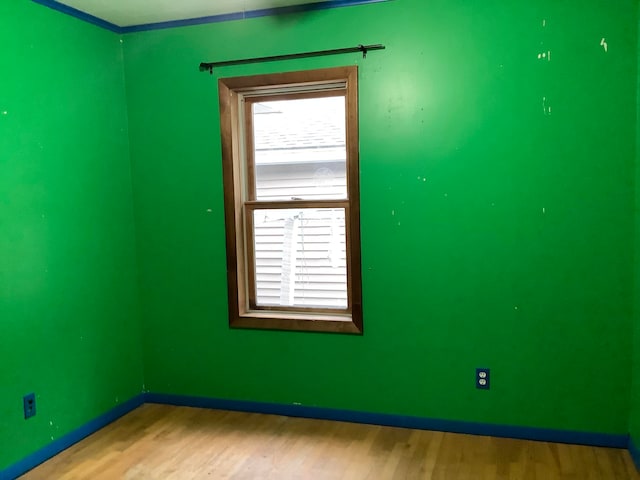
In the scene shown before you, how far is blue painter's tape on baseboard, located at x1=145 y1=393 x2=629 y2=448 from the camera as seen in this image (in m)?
3.00

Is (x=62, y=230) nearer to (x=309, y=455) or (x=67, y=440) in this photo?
(x=67, y=440)

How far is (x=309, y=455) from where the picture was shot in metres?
3.01

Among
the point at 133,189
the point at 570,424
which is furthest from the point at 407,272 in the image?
the point at 133,189

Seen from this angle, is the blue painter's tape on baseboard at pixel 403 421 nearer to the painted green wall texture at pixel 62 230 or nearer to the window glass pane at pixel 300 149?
the painted green wall texture at pixel 62 230

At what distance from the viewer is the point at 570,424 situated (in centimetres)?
303

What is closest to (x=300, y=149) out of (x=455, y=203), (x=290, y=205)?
(x=290, y=205)

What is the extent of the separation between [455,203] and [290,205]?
103cm

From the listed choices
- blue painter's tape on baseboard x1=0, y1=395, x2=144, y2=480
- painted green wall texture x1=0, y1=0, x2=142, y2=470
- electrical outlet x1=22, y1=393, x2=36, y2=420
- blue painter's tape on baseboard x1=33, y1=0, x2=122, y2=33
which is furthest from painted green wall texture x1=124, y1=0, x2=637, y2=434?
electrical outlet x1=22, y1=393, x2=36, y2=420

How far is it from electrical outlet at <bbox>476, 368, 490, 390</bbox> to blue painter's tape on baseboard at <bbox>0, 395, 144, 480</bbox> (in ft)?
7.46

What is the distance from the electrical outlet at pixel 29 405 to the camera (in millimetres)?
2867

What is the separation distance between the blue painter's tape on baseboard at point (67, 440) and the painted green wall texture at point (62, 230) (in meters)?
0.04

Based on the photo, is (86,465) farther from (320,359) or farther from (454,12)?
(454,12)

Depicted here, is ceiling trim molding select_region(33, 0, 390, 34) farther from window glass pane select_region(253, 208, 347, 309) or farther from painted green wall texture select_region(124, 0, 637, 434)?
window glass pane select_region(253, 208, 347, 309)

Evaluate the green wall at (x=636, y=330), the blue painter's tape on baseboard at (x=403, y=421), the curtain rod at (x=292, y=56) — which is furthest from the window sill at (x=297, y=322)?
the curtain rod at (x=292, y=56)
